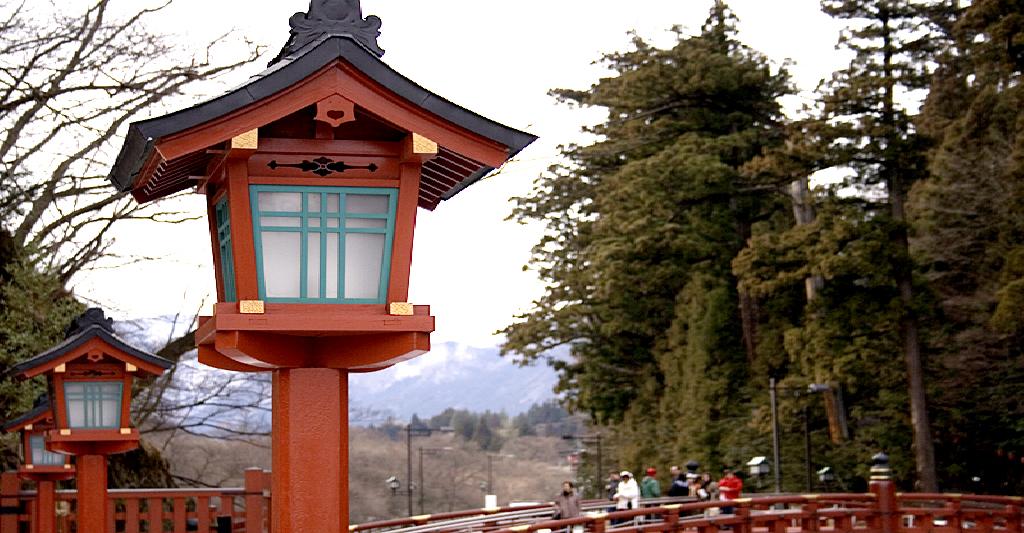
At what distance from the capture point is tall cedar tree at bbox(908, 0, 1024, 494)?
34188mm

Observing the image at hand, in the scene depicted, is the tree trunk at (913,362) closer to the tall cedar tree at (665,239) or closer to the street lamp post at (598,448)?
the tall cedar tree at (665,239)

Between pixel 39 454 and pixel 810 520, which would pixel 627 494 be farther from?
pixel 39 454

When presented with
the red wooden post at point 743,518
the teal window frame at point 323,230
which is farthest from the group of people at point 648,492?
the teal window frame at point 323,230

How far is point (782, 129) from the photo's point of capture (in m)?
42.7

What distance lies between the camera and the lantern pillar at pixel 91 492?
43.4ft

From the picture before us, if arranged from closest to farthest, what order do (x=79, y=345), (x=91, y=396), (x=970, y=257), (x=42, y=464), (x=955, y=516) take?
1. (x=79, y=345)
2. (x=91, y=396)
3. (x=42, y=464)
4. (x=955, y=516)
5. (x=970, y=257)

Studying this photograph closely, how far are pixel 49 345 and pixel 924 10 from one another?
23859mm

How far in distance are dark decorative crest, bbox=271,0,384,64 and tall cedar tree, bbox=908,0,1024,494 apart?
26.5 m

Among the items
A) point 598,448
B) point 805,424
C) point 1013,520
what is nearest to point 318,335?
point 1013,520

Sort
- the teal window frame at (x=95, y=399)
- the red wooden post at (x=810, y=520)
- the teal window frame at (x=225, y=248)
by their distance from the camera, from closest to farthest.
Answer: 1. the teal window frame at (x=225, y=248)
2. the teal window frame at (x=95, y=399)
3. the red wooden post at (x=810, y=520)

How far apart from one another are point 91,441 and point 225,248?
5670 mm

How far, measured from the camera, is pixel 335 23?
8555 mm

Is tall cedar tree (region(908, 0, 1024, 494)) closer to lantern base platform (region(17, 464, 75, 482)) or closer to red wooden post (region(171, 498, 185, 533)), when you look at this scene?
red wooden post (region(171, 498, 185, 533))

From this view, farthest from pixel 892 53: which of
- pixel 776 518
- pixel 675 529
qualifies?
pixel 675 529
